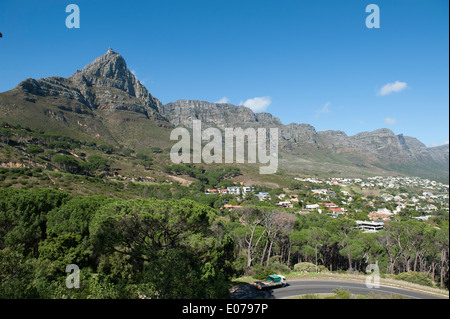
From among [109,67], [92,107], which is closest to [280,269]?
[92,107]

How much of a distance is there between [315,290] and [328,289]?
3.04 feet

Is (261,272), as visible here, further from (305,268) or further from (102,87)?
(102,87)

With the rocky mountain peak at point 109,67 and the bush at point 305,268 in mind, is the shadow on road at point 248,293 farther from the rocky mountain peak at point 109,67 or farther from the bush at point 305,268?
the rocky mountain peak at point 109,67

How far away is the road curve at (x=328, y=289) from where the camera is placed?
50.7 feet

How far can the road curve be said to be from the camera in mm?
15445

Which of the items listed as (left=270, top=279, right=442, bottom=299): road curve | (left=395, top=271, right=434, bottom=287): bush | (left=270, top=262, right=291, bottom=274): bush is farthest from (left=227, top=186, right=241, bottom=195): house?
(left=270, top=279, right=442, bottom=299): road curve

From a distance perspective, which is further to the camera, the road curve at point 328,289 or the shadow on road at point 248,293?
the road curve at point 328,289

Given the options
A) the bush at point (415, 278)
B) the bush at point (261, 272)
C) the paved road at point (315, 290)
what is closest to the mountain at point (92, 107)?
the bush at point (261, 272)

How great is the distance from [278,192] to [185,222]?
72.7m

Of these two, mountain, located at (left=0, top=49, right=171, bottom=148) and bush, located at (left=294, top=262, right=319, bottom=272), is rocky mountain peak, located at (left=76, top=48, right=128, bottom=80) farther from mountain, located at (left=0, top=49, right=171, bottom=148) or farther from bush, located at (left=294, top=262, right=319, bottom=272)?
bush, located at (left=294, top=262, right=319, bottom=272)

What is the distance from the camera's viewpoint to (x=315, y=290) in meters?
15.9

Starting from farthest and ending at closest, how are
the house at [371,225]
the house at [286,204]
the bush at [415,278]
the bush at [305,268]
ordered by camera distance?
the house at [286,204]
the house at [371,225]
the bush at [305,268]
the bush at [415,278]
